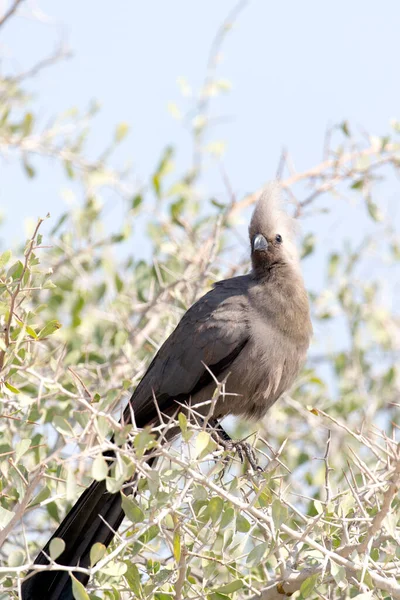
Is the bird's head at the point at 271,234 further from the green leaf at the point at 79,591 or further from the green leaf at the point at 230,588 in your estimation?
the green leaf at the point at 79,591

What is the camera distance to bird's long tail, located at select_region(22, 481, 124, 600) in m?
3.84

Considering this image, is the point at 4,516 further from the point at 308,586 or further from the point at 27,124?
the point at 27,124

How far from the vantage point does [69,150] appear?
19.3ft

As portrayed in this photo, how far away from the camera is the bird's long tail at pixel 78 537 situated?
3.84 m

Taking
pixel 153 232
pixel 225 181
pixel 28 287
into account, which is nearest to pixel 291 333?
pixel 225 181

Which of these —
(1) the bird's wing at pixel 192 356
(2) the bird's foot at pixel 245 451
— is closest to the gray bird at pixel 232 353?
(1) the bird's wing at pixel 192 356

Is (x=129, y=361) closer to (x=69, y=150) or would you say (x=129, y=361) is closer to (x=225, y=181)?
(x=225, y=181)

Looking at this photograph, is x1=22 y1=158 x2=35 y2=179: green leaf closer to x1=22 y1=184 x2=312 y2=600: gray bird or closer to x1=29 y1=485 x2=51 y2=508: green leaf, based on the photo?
x1=22 y1=184 x2=312 y2=600: gray bird

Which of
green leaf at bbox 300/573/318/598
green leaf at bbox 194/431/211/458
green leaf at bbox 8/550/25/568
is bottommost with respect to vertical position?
green leaf at bbox 300/573/318/598

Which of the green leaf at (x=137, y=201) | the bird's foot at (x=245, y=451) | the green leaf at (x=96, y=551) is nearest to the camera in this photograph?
the green leaf at (x=96, y=551)

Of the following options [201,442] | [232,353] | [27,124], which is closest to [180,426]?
[201,442]

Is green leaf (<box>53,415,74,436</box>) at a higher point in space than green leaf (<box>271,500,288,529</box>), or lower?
higher

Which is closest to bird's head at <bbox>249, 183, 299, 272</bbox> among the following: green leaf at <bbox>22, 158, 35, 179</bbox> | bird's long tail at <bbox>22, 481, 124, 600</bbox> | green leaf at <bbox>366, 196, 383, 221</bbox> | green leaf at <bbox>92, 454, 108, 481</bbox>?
green leaf at <bbox>366, 196, 383, 221</bbox>

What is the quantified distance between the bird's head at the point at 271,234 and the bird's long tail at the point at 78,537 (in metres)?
1.83
